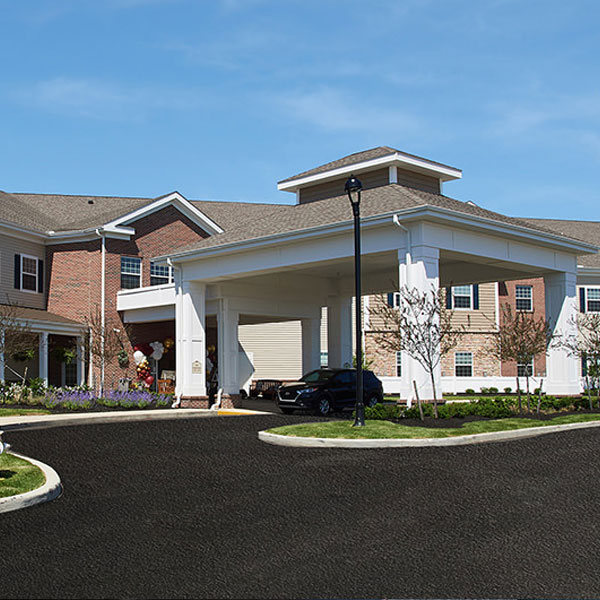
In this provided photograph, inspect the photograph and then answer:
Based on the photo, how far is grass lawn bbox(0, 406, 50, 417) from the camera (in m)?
20.1

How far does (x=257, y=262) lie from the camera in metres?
22.0

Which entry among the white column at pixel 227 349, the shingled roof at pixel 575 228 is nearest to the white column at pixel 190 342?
the white column at pixel 227 349

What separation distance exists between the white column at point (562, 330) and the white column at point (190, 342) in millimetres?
10855

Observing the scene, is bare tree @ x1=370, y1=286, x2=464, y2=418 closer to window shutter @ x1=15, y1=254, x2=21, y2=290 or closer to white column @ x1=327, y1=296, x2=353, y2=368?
white column @ x1=327, y1=296, x2=353, y2=368

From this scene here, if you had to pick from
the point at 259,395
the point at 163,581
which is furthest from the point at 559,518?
the point at 259,395

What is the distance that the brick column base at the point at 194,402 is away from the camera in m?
23.9

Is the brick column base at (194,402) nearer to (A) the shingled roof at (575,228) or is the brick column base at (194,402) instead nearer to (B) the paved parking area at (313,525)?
(B) the paved parking area at (313,525)

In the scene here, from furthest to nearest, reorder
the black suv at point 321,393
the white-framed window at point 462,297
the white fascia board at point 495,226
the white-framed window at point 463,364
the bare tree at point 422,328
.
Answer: the white-framed window at point 463,364, the white-framed window at point 462,297, the black suv at point 321,393, the white fascia board at point 495,226, the bare tree at point 422,328

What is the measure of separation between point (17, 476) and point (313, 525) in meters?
4.78

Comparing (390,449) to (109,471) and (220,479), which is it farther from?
(109,471)

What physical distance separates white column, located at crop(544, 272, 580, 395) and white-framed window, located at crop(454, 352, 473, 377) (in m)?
17.7

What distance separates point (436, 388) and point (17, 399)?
13562 millimetres

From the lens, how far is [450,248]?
18641mm

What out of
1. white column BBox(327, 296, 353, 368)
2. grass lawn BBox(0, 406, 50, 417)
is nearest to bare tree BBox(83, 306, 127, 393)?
grass lawn BBox(0, 406, 50, 417)
